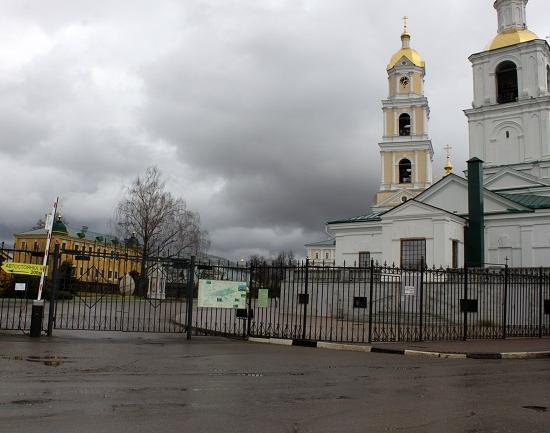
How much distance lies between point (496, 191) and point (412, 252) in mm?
9792

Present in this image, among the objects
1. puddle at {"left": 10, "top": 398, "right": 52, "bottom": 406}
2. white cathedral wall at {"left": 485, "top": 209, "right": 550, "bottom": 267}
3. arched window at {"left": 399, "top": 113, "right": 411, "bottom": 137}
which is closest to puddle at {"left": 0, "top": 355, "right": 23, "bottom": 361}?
puddle at {"left": 10, "top": 398, "right": 52, "bottom": 406}

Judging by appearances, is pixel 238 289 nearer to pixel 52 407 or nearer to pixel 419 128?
pixel 52 407

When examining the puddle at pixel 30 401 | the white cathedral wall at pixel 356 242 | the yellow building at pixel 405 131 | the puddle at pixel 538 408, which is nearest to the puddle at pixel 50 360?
the puddle at pixel 30 401

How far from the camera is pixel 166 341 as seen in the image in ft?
51.3

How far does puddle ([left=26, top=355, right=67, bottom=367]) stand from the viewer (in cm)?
1050

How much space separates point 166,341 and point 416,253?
21276 millimetres

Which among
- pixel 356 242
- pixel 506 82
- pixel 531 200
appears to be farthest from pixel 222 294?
pixel 506 82

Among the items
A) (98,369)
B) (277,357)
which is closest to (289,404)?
(98,369)

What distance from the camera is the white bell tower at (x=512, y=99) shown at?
4012 cm

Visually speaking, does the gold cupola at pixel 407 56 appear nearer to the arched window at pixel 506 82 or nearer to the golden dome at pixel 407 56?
the golden dome at pixel 407 56

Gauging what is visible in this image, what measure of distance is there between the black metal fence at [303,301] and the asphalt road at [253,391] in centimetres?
339

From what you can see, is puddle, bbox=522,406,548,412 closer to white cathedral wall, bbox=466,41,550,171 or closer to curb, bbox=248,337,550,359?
curb, bbox=248,337,550,359

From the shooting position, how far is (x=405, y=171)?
5591 centimetres

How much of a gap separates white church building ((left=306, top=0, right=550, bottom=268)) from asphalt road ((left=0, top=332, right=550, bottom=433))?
1987 cm
